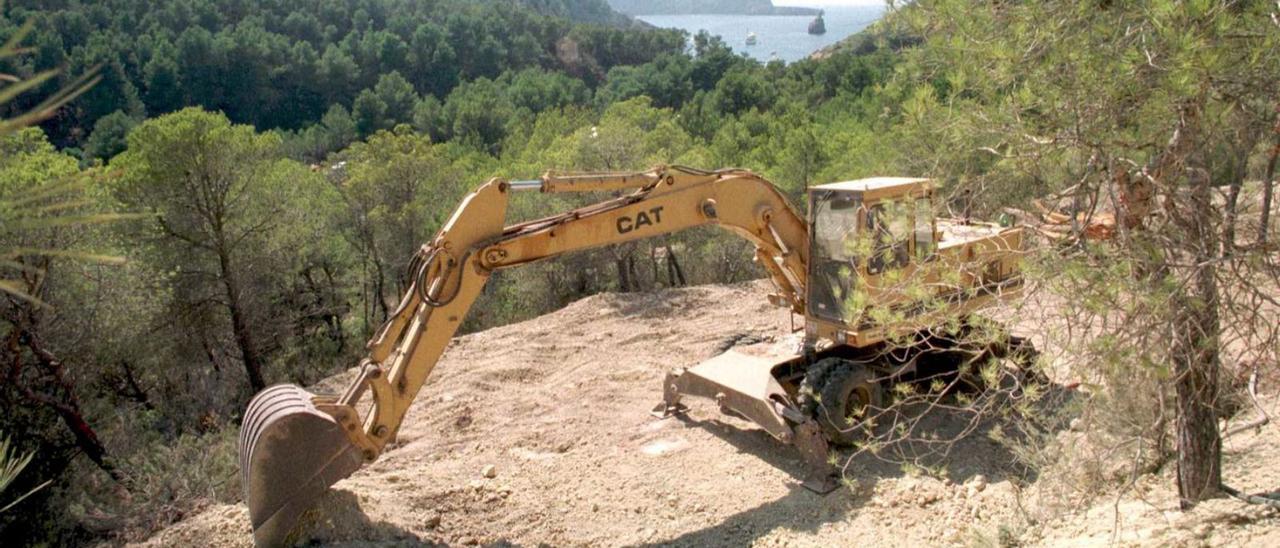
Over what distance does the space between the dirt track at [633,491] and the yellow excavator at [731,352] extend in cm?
41

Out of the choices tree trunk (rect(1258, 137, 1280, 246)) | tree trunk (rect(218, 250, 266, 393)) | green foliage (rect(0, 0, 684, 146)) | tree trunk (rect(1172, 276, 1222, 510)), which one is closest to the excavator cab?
tree trunk (rect(1172, 276, 1222, 510))

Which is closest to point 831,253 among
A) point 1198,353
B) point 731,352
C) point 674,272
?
point 731,352

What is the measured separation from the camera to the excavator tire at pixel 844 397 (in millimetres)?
7773

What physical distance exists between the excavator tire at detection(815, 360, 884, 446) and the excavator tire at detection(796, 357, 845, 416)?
34 mm

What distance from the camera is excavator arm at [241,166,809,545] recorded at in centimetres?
603

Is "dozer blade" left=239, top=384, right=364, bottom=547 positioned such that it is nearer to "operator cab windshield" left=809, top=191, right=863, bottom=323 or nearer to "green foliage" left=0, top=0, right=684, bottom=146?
"operator cab windshield" left=809, top=191, right=863, bottom=323

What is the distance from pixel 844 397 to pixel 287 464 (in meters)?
4.42

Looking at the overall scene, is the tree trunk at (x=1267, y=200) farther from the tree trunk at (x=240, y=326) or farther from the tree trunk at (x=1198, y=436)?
the tree trunk at (x=240, y=326)

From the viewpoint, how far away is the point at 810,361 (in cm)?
848

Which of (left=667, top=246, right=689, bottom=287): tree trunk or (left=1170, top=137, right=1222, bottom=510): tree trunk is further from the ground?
(left=1170, top=137, right=1222, bottom=510): tree trunk

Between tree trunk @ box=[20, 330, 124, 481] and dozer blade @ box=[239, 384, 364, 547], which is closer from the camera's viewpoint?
dozer blade @ box=[239, 384, 364, 547]

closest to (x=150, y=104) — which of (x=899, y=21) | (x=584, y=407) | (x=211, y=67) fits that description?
(x=211, y=67)

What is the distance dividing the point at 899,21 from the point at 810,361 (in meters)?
4.37

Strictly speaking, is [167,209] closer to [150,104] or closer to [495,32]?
[150,104]
